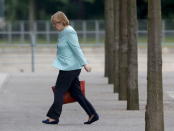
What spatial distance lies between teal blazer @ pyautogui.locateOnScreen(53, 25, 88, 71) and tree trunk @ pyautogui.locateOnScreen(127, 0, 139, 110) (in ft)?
10.1

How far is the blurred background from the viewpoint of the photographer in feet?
138

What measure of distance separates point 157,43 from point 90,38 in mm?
37794

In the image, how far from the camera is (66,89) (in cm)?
1581

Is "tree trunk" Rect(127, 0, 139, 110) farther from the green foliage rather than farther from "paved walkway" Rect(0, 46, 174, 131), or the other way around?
the green foliage

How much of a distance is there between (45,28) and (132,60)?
48013mm

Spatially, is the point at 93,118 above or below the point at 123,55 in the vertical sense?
below

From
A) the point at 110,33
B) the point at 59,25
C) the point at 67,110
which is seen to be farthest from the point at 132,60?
the point at 110,33

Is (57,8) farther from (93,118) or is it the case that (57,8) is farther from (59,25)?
(59,25)

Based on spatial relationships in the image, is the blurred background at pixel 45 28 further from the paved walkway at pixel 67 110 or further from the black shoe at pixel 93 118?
the black shoe at pixel 93 118

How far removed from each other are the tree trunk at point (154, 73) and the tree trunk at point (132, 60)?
5.10 metres

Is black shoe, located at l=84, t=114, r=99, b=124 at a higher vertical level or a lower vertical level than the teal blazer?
lower

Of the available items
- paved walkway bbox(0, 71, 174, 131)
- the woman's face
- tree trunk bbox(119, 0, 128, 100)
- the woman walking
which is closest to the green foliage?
paved walkway bbox(0, 71, 174, 131)

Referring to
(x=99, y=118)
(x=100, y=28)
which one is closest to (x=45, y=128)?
(x=99, y=118)

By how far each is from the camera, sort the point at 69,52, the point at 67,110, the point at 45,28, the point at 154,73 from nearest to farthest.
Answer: the point at 154,73
the point at 69,52
the point at 67,110
the point at 45,28
